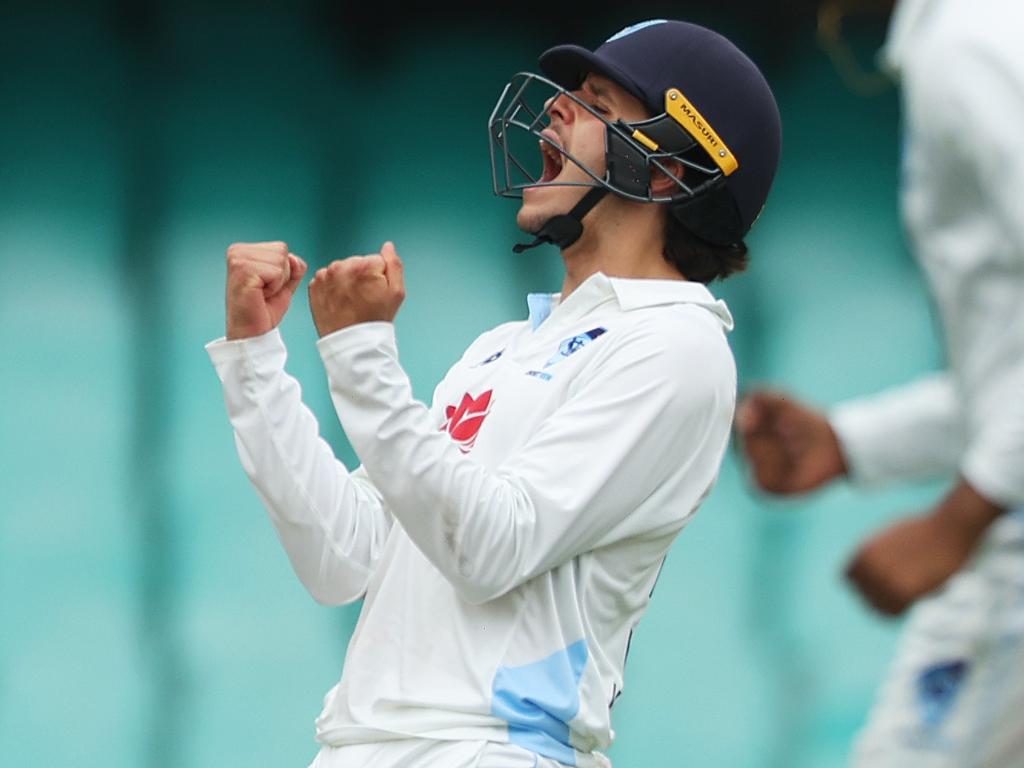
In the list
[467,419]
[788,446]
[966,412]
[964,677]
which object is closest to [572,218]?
[467,419]

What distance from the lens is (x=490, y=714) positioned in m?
2.27

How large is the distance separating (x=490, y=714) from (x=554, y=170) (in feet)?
2.78

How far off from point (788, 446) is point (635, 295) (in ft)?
2.19

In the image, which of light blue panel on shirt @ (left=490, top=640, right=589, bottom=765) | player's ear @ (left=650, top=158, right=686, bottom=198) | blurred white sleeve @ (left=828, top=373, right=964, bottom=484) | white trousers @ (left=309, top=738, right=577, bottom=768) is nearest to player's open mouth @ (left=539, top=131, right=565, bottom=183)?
player's ear @ (left=650, top=158, right=686, bottom=198)

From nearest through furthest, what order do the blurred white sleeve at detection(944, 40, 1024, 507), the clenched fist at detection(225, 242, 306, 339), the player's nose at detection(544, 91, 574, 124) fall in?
the blurred white sleeve at detection(944, 40, 1024, 507) < the clenched fist at detection(225, 242, 306, 339) < the player's nose at detection(544, 91, 574, 124)

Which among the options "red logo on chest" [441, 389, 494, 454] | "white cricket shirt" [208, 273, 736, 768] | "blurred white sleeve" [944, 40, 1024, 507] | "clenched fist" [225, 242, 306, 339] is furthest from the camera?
"clenched fist" [225, 242, 306, 339]

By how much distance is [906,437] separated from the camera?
1.83 m

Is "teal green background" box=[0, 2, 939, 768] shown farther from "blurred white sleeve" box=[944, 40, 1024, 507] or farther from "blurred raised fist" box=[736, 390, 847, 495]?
"blurred white sleeve" box=[944, 40, 1024, 507]

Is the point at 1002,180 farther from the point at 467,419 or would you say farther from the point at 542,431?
the point at 467,419

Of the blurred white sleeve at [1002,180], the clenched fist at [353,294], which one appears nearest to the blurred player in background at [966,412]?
the blurred white sleeve at [1002,180]

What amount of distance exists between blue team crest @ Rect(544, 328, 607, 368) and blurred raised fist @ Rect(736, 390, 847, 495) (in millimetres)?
571

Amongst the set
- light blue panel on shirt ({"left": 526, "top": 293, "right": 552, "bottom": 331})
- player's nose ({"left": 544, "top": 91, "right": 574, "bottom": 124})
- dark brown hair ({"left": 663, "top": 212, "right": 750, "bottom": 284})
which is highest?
player's nose ({"left": 544, "top": 91, "right": 574, "bottom": 124})

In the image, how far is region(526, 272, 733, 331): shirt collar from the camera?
8.18 ft

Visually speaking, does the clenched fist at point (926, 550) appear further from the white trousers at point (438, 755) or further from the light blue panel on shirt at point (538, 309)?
the light blue panel on shirt at point (538, 309)
